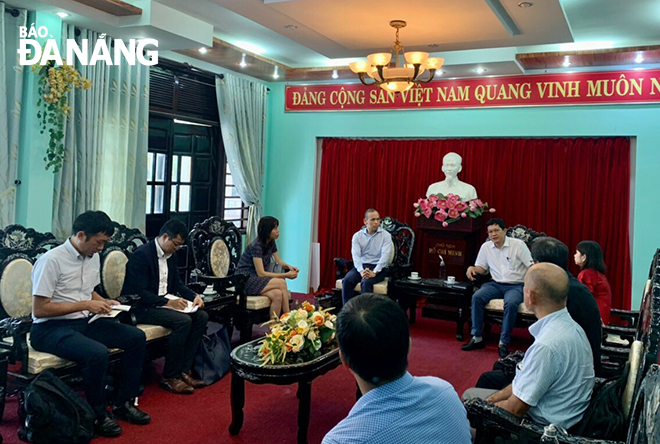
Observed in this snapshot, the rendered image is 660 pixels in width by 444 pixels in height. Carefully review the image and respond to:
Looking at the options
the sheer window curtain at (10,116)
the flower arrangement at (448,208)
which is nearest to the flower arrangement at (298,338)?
the sheer window curtain at (10,116)

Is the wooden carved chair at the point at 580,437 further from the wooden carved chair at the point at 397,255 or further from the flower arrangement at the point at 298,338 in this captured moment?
the wooden carved chair at the point at 397,255

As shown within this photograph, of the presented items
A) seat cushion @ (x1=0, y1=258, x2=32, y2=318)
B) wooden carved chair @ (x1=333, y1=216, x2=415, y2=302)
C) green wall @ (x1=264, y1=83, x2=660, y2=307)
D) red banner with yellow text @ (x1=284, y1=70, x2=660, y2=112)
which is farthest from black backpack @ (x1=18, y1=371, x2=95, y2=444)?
green wall @ (x1=264, y1=83, x2=660, y2=307)

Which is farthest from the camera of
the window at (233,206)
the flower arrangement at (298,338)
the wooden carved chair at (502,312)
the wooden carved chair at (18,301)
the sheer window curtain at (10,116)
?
the window at (233,206)

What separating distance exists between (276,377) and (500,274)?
9.64 feet

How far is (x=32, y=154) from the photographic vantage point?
4.71 metres

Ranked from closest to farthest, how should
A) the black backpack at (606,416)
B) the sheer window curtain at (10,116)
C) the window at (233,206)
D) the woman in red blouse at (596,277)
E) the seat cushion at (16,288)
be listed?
the black backpack at (606,416) → the seat cushion at (16,288) → the woman in red blouse at (596,277) → the sheer window curtain at (10,116) → the window at (233,206)

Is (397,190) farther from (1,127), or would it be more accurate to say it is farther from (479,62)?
(1,127)

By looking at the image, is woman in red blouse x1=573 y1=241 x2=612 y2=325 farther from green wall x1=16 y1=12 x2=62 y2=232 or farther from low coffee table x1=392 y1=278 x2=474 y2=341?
green wall x1=16 y1=12 x2=62 y2=232

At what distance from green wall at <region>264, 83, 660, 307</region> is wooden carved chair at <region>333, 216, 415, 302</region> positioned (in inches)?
49.1

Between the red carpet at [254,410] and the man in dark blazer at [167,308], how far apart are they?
14 centimetres

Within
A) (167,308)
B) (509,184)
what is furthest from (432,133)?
(167,308)

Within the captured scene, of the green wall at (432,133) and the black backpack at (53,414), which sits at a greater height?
the green wall at (432,133)

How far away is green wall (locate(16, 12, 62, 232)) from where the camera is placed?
184 inches

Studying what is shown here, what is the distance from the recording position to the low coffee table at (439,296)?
5.57m
